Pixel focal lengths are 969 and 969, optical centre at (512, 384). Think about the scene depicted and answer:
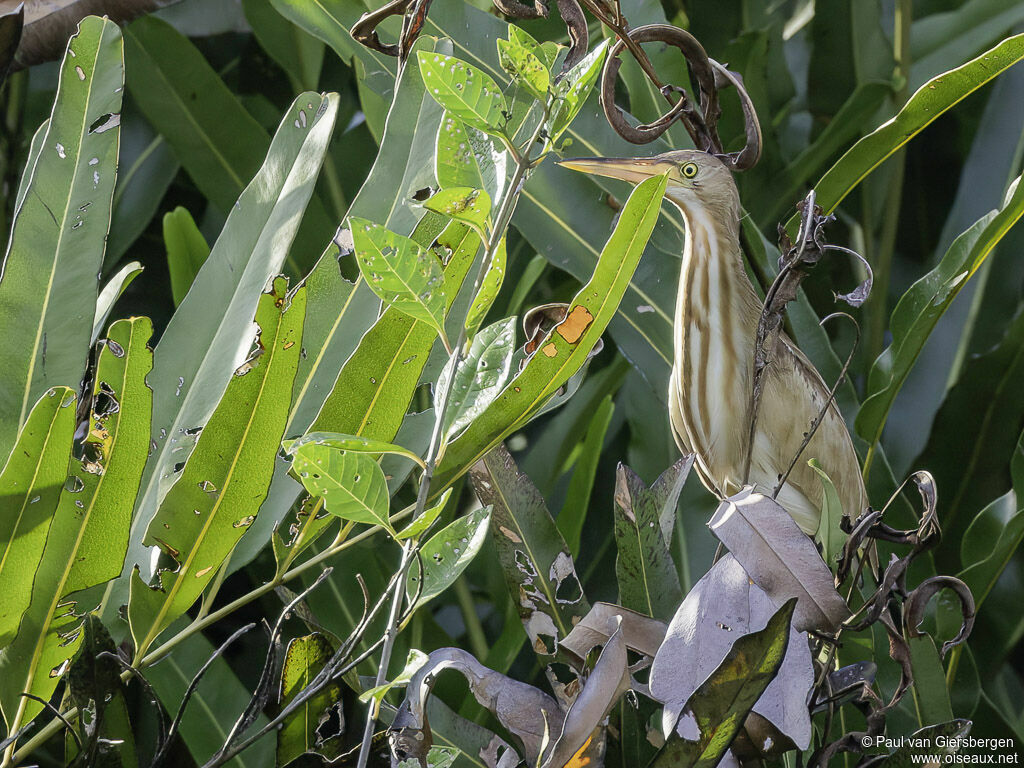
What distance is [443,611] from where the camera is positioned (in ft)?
2.90

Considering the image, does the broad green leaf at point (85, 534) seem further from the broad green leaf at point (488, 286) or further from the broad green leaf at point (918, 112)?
the broad green leaf at point (918, 112)

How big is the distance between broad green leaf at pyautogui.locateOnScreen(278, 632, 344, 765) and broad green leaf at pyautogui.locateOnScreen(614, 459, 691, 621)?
0.37ft

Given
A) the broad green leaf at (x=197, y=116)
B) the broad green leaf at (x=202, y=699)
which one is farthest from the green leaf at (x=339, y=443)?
the broad green leaf at (x=197, y=116)

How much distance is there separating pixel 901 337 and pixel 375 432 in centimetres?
27

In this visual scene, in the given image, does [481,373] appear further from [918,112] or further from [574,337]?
[918,112]

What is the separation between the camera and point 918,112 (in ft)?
1.37

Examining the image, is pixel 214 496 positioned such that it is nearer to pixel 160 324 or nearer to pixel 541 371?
pixel 541 371

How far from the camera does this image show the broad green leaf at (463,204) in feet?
0.82

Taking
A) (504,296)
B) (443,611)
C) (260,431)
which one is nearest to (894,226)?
(504,296)

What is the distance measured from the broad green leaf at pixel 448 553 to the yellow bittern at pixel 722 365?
0.58 ft

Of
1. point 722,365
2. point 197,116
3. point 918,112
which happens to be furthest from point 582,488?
point 197,116

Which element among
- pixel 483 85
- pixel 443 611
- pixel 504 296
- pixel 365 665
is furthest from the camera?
pixel 443 611

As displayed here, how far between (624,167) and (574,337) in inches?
7.1

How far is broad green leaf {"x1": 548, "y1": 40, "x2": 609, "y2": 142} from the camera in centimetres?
27
